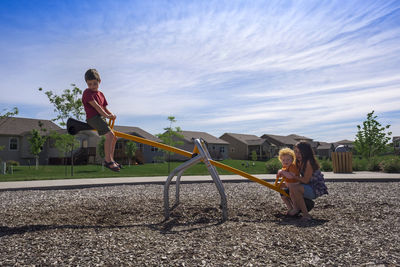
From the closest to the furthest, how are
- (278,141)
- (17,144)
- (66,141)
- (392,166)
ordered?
(392,166) → (66,141) → (17,144) → (278,141)

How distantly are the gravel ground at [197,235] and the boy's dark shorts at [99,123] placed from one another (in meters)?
1.44

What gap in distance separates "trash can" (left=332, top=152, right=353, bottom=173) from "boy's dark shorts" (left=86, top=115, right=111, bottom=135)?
14.2 meters

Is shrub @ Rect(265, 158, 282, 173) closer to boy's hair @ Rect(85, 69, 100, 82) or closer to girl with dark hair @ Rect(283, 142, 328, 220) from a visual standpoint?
girl with dark hair @ Rect(283, 142, 328, 220)

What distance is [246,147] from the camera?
5244cm

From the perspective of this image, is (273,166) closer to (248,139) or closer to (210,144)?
(210,144)

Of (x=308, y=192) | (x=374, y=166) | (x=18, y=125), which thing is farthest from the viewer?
(x=18, y=125)

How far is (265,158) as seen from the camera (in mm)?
51312

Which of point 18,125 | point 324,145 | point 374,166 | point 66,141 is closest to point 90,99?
point 66,141

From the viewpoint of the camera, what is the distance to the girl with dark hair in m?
4.98

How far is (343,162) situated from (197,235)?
13.9 metres

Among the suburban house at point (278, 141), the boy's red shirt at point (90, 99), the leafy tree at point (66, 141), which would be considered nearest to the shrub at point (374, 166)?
the leafy tree at point (66, 141)

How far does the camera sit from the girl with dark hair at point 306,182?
4.98m

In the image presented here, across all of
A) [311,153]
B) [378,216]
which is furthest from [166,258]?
[378,216]

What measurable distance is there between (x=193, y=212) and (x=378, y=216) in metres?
3.18
